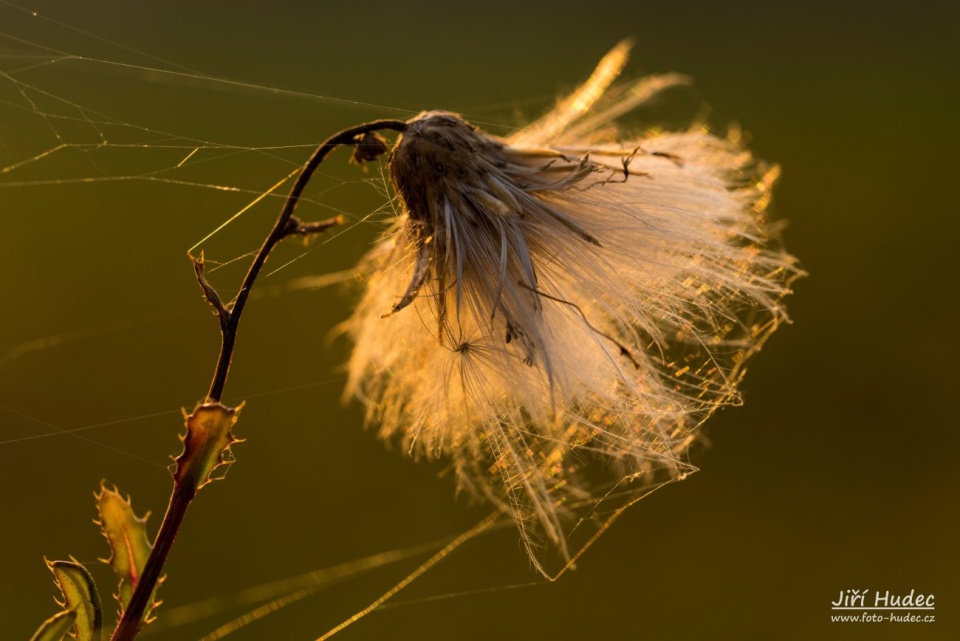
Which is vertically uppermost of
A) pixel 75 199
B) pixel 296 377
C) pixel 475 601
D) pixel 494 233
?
pixel 75 199

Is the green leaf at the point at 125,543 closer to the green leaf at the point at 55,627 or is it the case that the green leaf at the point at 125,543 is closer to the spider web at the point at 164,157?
the green leaf at the point at 55,627

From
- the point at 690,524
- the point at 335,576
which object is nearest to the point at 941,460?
the point at 690,524

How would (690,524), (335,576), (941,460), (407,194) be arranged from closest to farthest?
(407,194) → (335,576) → (690,524) → (941,460)

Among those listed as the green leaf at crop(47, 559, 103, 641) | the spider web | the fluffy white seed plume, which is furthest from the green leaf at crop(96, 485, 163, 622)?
the spider web

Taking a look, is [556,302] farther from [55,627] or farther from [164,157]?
[164,157]

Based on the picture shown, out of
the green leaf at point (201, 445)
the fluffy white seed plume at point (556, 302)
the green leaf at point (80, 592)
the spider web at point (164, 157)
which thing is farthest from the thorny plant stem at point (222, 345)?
the spider web at point (164, 157)

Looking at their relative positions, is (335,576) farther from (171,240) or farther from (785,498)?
(171,240)

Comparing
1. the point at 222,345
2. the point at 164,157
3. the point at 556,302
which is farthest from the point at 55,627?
the point at 164,157
